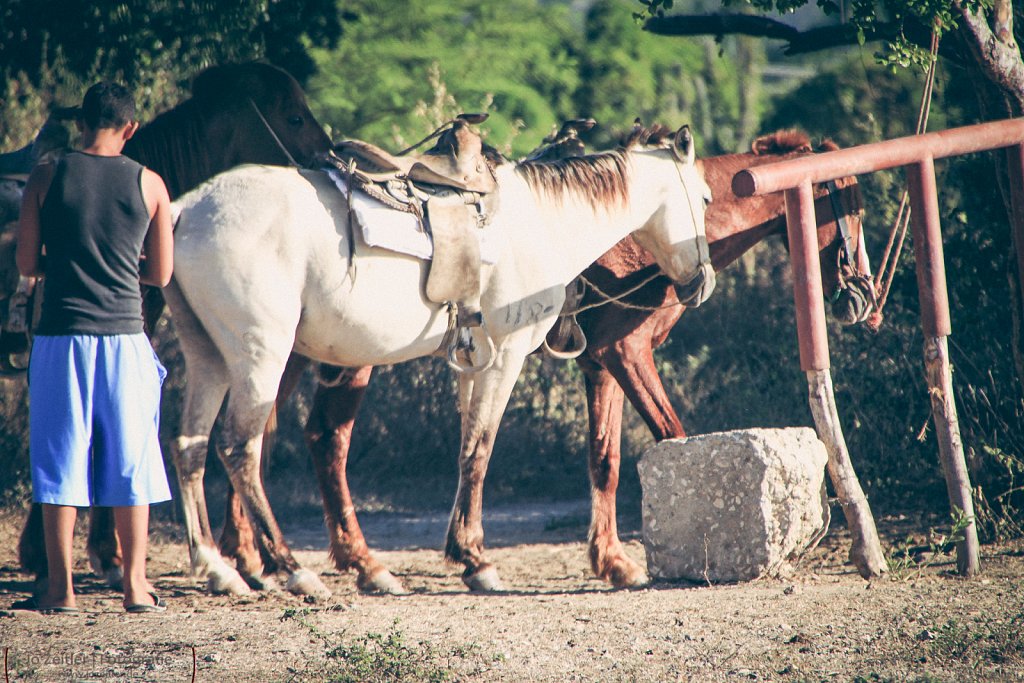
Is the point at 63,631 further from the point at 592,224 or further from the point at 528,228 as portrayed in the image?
the point at 592,224

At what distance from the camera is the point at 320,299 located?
4840mm

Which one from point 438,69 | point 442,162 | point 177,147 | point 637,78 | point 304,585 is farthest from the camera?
point 637,78

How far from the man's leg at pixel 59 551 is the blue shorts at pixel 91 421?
10 cm

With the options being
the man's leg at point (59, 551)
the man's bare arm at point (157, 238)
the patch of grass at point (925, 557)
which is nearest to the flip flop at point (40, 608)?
the man's leg at point (59, 551)

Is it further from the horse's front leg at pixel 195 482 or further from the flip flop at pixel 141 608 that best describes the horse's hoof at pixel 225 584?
the flip flop at pixel 141 608

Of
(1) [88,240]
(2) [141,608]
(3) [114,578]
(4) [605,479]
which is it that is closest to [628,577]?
(4) [605,479]

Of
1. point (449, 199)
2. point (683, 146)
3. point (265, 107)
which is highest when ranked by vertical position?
point (265, 107)

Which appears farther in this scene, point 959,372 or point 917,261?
point 959,372

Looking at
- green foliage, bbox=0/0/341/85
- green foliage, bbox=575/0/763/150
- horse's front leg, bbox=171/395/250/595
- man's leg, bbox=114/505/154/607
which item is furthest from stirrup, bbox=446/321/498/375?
green foliage, bbox=575/0/763/150

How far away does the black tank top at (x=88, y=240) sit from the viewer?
13.4 ft

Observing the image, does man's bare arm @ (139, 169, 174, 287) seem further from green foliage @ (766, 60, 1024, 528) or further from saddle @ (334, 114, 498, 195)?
green foliage @ (766, 60, 1024, 528)

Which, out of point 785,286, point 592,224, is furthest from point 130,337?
point 785,286

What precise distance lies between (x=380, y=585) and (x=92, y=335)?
211 cm

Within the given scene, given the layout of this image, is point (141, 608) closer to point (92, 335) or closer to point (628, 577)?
point (92, 335)
